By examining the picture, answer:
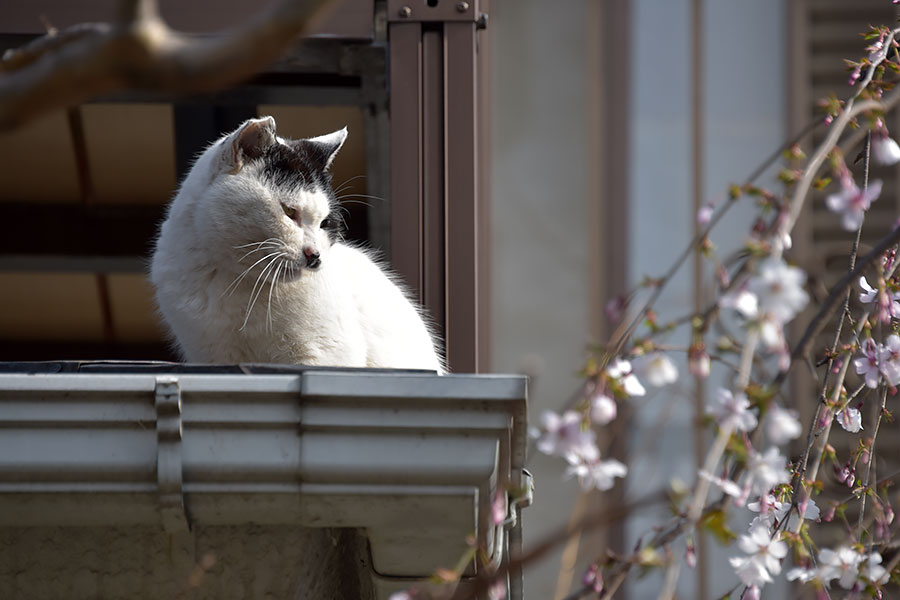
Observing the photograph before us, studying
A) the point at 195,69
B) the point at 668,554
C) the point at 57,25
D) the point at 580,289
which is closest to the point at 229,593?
the point at 668,554

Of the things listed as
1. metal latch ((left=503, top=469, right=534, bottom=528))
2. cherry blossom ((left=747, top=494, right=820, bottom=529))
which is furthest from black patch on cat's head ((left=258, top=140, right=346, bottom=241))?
cherry blossom ((left=747, top=494, right=820, bottom=529))

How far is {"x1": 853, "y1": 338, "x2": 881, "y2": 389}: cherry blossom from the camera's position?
1.79m

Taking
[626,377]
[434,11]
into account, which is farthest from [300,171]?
[626,377]

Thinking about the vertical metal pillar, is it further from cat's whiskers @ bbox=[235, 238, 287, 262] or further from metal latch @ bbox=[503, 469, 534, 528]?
metal latch @ bbox=[503, 469, 534, 528]

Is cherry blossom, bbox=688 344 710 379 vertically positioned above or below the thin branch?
below

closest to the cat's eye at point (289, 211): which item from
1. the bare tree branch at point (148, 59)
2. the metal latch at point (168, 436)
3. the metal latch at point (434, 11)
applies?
the metal latch at point (434, 11)

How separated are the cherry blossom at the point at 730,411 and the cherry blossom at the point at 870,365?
57 centimetres

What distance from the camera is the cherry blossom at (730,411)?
1259 mm

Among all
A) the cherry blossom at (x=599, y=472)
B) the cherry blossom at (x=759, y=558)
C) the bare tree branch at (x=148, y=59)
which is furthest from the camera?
the cherry blossom at (x=759, y=558)

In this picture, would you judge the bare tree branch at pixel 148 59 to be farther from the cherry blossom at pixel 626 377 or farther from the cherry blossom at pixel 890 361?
the cherry blossom at pixel 890 361

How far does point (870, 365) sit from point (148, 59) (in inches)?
53.2

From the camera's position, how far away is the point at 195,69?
855 mm

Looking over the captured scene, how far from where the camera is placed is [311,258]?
7.88 ft

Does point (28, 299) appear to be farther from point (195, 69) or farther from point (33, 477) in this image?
point (195, 69)
